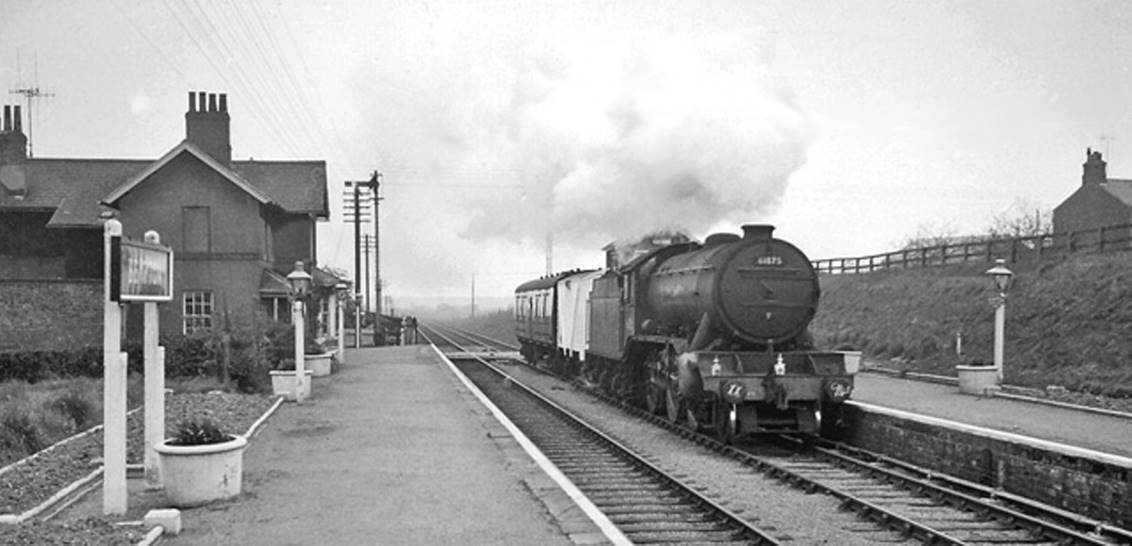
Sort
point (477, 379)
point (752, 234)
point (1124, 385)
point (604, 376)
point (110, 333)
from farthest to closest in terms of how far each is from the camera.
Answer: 1. point (477, 379)
2. point (604, 376)
3. point (1124, 385)
4. point (752, 234)
5. point (110, 333)

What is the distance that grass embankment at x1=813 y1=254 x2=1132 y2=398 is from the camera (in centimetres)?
1927

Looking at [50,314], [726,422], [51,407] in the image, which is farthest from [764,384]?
[50,314]

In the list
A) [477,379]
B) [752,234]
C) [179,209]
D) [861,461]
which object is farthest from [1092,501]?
[179,209]

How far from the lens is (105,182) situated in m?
29.0

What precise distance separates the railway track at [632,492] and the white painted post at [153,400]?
409 cm

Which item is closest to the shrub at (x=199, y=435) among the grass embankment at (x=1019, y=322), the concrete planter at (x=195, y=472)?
the concrete planter at (x=195, y=472)

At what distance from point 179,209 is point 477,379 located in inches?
366

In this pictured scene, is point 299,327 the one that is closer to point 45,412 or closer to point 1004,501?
point 45,412

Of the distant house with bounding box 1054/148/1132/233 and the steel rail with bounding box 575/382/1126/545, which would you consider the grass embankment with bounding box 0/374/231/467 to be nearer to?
the steel rail with bounding box 575/382/1126/545

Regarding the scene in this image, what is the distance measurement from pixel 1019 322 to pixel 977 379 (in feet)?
19.0

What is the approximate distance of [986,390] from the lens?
17375mm

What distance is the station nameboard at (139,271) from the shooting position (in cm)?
723

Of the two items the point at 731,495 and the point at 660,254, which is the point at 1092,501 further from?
the point at 660,254

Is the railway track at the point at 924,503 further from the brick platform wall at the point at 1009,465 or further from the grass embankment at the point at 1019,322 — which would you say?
the grass embankment at the point at 1019,322
